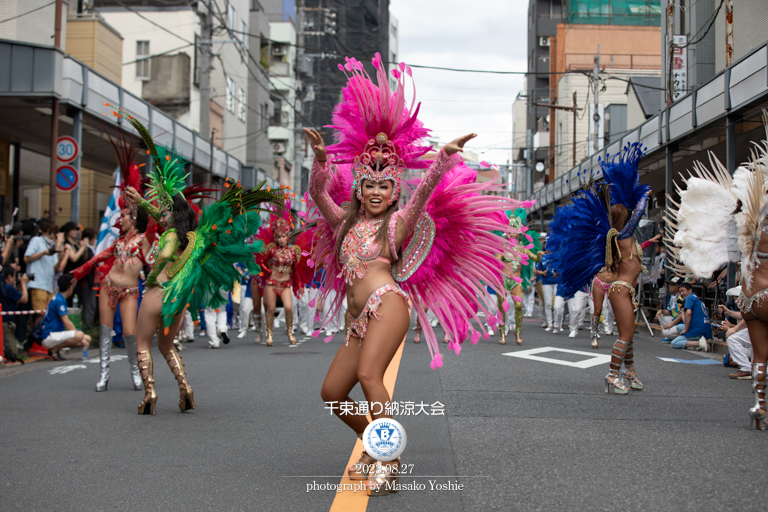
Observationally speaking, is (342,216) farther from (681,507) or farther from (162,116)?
(162,116)

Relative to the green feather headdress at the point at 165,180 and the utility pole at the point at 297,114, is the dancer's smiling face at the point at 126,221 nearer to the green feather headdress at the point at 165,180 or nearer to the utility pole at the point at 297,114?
the green feather headdress at the point at 165,180

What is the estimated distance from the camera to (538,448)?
5027 mm

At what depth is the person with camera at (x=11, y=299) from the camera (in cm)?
1038

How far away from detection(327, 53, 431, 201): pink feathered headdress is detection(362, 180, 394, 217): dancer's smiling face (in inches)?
1.3

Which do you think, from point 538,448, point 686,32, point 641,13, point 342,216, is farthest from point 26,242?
point 641,13

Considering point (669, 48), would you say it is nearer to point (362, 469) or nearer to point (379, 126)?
Answer: point (379, 126)

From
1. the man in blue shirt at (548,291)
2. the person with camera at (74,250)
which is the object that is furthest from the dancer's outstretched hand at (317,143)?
the man in blue shirt at (548,291)

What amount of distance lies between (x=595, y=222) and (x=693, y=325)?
5672 millimetres

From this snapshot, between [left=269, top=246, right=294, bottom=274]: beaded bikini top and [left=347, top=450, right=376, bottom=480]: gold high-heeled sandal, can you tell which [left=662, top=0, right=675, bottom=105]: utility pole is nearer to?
[left=269, top=246, right=294, bottom=274]: beaded bikini top

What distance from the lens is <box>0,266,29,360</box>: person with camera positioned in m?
10.4

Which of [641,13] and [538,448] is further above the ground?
[641,13]

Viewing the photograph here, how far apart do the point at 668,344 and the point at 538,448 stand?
935 centimetres

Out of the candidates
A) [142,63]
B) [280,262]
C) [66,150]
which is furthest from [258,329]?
[142,63]

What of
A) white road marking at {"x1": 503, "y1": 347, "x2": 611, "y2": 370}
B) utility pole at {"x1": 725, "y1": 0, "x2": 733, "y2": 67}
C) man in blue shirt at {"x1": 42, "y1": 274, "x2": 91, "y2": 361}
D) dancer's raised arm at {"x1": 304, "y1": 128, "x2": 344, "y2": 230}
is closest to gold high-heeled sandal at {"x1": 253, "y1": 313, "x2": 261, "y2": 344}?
man in blue shirt at {"x1": 42, "y1": 274, "x2": 91, "y2": 361}
